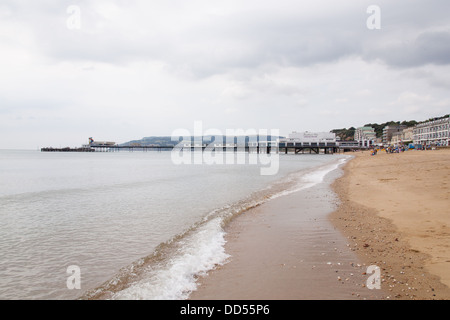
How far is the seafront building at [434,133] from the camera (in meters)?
101

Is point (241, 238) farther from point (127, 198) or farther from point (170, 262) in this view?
point (127, 198)

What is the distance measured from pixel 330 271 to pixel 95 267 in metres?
5.31

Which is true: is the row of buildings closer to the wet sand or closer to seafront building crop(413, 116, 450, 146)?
seafront building crop(413, 116, 450, 146)

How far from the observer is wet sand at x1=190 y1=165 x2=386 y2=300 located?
5.07 m

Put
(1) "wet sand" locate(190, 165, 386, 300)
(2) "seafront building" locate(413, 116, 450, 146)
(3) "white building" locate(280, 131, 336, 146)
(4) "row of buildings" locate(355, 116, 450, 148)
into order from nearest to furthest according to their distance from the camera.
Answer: (1) "wet sand" locate(190, 165, 386, 300)
(2) "seafront building" locate(413, 116, 450, 146)
(4) "row of buildings" locate(355, 116, 450, 148)
(3) "white building" locate(280, 131, 336, 146)

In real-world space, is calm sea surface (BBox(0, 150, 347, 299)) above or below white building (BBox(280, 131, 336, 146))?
below

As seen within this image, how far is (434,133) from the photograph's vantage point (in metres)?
113

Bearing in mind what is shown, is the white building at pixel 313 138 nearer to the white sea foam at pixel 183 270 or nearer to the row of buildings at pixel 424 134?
the row of buildings at pixel 424 134

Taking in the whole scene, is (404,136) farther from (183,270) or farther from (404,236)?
Answer: (183,270)

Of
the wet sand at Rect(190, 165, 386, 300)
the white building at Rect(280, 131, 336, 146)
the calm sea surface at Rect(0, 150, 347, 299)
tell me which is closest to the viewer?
the wet sand at Rect(190, 165, 386, 300)

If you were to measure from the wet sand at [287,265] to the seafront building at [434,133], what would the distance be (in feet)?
329

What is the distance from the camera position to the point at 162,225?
1091cm

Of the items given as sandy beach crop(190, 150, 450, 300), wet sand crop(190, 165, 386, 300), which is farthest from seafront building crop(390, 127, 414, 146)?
wet sand crop(190, 165, 386, 300)
